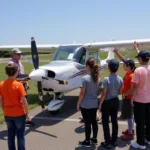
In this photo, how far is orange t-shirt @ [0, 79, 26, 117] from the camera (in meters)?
3.87

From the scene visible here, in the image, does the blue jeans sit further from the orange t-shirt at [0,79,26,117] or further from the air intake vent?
the air intake vent

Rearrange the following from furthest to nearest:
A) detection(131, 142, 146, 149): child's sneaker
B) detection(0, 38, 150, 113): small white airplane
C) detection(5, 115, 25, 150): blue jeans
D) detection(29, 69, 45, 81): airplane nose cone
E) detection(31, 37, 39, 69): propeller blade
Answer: detection(31, 37, 39, 69): propeller blade < detection(0, 38, 150, 113): small white airplane < detection(29, 69, 45, 81): airplane nose cone < detection(131, 142, 146, 149): child's sneaker < detection(5, 115, 25, 150): blue jeans

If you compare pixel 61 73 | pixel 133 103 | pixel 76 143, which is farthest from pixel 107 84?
pixel 61 73

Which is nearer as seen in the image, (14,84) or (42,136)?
(14,84)

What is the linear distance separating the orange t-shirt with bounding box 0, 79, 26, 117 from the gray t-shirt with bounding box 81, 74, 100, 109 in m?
1.21

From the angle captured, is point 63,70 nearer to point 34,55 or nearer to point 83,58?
point 34,55

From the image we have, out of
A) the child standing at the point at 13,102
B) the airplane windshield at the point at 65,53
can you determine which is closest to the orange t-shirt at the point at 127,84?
the child standing at the point at 13,102

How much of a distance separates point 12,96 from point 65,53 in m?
4.82

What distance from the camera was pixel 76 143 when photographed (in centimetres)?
496

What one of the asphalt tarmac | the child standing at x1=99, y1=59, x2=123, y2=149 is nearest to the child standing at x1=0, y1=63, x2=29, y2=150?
the asphalt tarmac

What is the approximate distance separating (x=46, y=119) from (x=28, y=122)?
0.69m

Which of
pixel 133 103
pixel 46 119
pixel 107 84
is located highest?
pixel 107 84

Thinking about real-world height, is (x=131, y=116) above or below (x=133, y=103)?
below

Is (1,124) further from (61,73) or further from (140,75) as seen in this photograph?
(140,75)
